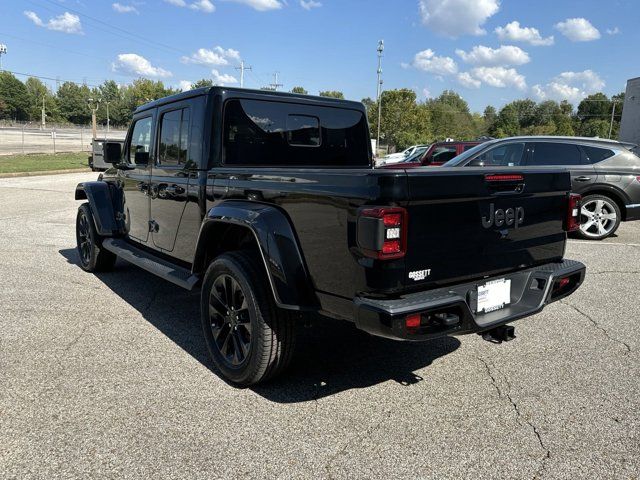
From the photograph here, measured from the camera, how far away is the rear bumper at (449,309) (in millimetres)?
2486

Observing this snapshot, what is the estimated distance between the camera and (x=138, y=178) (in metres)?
5.00

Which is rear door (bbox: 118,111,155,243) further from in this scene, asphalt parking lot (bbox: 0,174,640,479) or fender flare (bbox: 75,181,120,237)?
asphalt parking lot (bbox: 0,174,640,479)

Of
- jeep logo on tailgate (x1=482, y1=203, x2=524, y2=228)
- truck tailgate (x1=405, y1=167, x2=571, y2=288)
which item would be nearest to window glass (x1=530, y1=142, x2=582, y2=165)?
truck tailgate (x1=405, y1=167, x2=571, y2=288)

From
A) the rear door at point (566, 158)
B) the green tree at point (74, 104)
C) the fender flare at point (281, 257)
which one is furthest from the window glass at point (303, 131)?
the green tree at point (74, 104)

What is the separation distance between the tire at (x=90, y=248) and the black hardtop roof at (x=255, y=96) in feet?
5.98

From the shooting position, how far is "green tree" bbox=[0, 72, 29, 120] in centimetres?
11081

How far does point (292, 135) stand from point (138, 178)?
174cm

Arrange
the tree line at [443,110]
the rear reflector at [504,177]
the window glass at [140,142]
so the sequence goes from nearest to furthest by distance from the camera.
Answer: the rear reflector at [504,177], the window glass at [140,142], the tree line at [443,110]

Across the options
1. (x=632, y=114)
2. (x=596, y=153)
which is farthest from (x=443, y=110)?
(x=596, y=153)

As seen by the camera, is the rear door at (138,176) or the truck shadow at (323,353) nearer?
the truck shadow at (323,353)

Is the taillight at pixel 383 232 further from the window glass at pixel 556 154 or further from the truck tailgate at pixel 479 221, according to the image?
the window glass at pixel 556 154

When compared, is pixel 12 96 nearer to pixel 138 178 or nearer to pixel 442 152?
pixel 442 152

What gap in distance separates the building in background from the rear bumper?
1972 centimetres

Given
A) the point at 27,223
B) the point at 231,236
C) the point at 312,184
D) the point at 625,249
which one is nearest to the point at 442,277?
the point at 312,184
